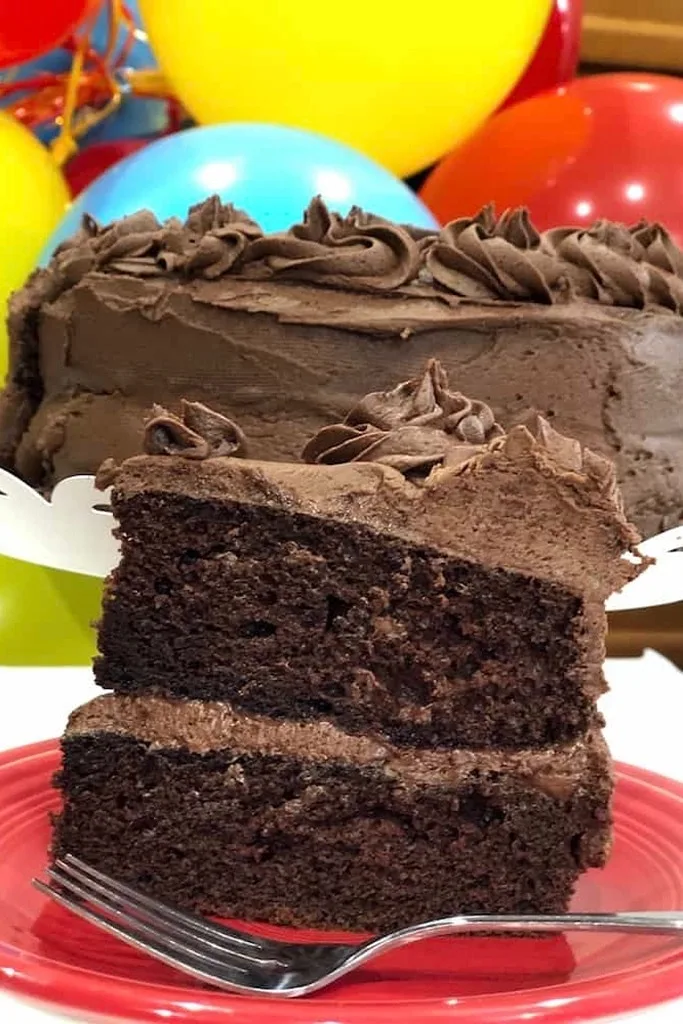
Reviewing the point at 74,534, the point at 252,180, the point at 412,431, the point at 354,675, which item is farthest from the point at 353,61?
the point at 354,675

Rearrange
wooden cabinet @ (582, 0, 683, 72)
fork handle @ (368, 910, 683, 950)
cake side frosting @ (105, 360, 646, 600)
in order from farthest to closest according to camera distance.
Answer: wooden cabinet @ (582, 0, 683, 72)
cake side frosting @ (105, 360, 646, 600)
fork handle @ (368, 910, 683, 950)

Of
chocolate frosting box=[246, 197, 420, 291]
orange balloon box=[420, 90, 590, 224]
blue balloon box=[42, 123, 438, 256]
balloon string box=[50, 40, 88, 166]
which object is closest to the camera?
chocolate frosting box=[246, 197, 420, 291]

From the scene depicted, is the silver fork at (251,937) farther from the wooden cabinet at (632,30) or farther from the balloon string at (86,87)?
the wooden cabinet at (632,30)

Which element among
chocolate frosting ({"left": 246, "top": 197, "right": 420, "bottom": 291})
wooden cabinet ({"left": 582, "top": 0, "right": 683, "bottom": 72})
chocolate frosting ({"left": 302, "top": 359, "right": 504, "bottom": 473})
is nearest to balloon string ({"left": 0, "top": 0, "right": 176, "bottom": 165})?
chocolate frosting ({"left": 246, "top": 197, "right": 420, "bottom": 291})

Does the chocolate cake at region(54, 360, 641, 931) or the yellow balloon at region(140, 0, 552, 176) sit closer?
the chocolate cake at region(54, 360, 641, 931)

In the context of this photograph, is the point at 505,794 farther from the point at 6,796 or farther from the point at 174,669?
the point at 6,796

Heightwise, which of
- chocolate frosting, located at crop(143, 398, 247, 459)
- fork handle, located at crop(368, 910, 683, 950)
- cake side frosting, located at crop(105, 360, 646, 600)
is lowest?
fork handle, located at crop(368, 910, 683, 950)

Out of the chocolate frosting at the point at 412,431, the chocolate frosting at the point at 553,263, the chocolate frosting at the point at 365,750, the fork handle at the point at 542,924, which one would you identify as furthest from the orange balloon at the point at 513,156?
the fork handle at the point at 542,924

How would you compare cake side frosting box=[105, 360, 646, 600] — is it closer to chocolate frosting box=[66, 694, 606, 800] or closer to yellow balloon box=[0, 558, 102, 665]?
chocolate frosting box=[66, 694, 606, 800]
